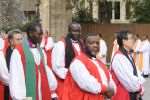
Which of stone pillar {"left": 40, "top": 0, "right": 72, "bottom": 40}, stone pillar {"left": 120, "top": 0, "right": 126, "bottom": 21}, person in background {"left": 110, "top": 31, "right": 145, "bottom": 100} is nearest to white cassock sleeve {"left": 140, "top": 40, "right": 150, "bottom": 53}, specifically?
stone pillar {"left": 40, "top": 0, "right": 72, "bottom": 40}

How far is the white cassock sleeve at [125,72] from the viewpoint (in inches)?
363

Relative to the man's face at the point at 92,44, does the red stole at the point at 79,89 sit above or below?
below

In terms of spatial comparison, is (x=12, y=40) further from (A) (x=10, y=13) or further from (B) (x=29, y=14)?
(B) (x=29, y=14)

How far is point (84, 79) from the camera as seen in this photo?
7648 millimetres

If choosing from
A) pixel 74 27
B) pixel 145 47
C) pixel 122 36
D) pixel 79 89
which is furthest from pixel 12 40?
pixel 145 47

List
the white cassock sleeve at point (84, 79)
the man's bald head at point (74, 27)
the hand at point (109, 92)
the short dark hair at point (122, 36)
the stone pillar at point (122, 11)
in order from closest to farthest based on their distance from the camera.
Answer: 1. the white cassock sleeve at point (84, 79)
2. the hand at point (109, 92)
3. the short dark hair at point (122, 36)
4. the man's bald head at point (74, 27)
5. the stone pillar at point (122, 11)

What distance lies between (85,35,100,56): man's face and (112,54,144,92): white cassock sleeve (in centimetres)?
158

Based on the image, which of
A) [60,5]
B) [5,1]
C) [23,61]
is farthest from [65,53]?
[60,5]

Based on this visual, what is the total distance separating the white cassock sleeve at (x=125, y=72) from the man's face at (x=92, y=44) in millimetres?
1579

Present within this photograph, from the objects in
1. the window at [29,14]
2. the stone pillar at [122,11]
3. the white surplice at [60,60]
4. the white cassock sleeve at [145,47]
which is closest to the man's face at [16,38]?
the white surplice at [60,60]

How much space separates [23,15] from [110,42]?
669cm

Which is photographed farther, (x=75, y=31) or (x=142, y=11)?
(x=142, y=11)

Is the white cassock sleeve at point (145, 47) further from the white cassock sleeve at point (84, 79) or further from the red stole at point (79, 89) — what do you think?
the white cassock sleeve at point (84, 79)

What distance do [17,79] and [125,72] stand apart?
1731 mm
